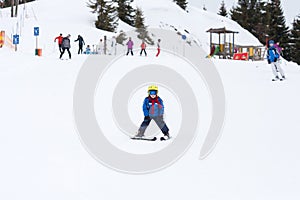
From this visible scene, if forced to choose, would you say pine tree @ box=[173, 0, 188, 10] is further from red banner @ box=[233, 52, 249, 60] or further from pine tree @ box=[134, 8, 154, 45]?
red banner @ box=[233, 52, 249, 60]

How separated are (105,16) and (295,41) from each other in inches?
1054

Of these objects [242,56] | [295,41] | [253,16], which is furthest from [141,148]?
[253,16]

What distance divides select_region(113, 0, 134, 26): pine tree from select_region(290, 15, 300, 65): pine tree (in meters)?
22.0

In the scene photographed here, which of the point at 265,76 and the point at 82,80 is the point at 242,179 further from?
the point at 265,76

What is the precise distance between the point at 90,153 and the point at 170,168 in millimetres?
1309

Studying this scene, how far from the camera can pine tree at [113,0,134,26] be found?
176 feet

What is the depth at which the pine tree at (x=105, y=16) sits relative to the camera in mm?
45062

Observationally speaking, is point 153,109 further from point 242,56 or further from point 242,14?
point 242,14

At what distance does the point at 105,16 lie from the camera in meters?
45.4

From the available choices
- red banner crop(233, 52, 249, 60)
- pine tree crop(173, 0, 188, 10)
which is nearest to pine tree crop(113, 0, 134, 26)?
pine tree crop(173, 0, 188, 10)

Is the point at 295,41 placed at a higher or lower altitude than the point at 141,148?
higher

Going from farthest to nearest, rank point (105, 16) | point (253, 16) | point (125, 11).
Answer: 1. point (253, 16)
2. point (125, 11)
3. point (105, 16)

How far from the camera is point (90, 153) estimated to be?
20.5ft

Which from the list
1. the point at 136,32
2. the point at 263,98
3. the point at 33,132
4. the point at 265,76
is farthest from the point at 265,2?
the point at 33,132
